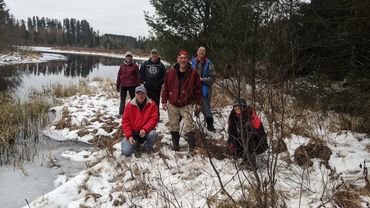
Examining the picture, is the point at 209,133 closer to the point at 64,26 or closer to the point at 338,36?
the point at 338,36

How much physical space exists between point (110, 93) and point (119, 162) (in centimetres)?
726

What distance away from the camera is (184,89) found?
5469 millimetres

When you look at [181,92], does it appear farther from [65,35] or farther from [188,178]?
[65,35]

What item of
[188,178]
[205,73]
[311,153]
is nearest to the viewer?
[188,178]

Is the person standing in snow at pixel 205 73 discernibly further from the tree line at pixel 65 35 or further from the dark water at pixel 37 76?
the tree line at pixel 65 35

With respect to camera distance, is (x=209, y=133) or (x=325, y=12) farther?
(x=325, y=12)

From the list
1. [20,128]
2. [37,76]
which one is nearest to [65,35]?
[37,76]

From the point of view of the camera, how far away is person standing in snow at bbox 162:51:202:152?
18.0 feet

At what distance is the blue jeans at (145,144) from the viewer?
216 inches

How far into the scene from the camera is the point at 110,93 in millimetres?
12281

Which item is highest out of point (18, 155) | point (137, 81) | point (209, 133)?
point (137, 81)

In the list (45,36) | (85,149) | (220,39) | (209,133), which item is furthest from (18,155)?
(45,36)

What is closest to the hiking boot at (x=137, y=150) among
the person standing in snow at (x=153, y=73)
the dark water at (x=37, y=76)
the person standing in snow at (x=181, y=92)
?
the person standing in snow at (x=181, y=92)

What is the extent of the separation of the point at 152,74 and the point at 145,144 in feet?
6.03
